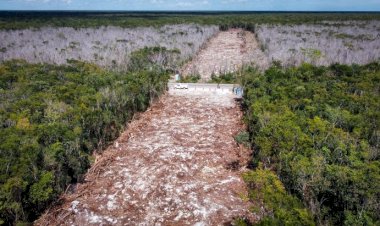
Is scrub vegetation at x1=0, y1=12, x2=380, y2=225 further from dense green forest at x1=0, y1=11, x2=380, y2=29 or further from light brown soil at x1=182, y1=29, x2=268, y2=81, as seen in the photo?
dense green forest at x1=0, y1=11, x2=380, y2=29

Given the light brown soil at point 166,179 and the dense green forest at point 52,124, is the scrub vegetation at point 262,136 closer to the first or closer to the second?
the dense green forest at point 52,124

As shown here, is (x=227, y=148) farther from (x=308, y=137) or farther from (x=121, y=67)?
(x=121, y=67)

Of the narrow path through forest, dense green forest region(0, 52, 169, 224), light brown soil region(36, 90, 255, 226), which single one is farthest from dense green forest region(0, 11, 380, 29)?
light brown soil region(36, 90, 255, 226)

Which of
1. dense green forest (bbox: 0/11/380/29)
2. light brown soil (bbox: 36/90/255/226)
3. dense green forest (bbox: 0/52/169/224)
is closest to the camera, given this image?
dense green forest (bbox: 0/52/169/224)

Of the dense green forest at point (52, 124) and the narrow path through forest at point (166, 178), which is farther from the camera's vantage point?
the narrow path through forest at point (166, 178)

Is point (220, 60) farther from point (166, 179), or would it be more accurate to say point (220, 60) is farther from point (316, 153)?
point (316, 153)

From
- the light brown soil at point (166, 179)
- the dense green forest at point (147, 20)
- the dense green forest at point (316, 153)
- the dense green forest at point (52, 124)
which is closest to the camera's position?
the dense green forest at point (316, 153)

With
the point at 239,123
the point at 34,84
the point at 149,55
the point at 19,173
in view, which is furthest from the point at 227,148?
the point at 149,55

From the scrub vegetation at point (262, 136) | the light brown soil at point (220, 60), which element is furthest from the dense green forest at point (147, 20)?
the scrub vegetation at point (262, 136)

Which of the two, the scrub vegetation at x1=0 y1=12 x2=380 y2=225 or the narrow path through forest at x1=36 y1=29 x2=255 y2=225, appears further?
the narrow path through forest at x1=36 y1=29 x2=255 y2=225
